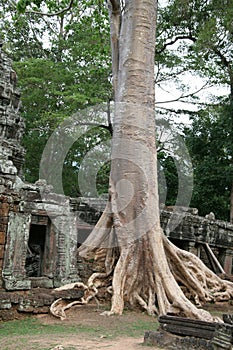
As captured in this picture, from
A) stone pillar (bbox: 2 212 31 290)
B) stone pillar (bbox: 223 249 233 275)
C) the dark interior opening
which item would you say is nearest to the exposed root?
stone pillar (bbox: 2 212 31 290)

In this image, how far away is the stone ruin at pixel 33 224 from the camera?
20.4 ft

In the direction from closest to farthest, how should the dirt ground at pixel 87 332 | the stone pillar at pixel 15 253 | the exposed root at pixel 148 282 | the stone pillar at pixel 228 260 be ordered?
the dirt ground at pixel 87 332, the stone pillar at pixel 15 253, the exposed root at pixel 148 282, the stone pillar at pixel 228 260

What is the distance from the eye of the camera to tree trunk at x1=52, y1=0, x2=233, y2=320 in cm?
700

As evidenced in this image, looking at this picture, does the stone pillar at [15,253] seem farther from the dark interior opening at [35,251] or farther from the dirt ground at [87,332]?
the dark interior opening at [35,251]

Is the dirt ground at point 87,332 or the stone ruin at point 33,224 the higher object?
the stone ruin at point 33,224

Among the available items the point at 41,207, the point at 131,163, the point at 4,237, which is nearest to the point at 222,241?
the point at 131,163

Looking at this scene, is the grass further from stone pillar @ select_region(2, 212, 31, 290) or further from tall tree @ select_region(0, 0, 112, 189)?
A: tall tree @ select_region(0, 0, 112, 189)

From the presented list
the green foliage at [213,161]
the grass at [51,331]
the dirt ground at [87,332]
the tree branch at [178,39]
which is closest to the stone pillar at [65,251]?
the dirt ground at [87,332]

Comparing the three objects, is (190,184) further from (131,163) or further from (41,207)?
(41,207)

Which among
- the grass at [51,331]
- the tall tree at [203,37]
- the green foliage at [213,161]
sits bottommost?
the grass at [51,331]

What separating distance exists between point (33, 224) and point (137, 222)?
1698 millimetres

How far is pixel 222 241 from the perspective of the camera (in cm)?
1106

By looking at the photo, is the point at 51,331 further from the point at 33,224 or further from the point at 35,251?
the point at 35,251

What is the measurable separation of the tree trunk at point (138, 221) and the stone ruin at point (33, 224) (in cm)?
54
